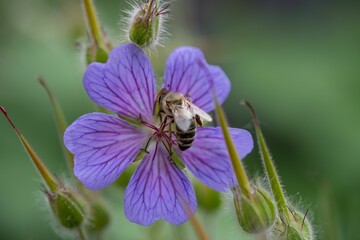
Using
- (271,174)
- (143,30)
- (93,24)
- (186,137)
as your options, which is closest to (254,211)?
(271,174)

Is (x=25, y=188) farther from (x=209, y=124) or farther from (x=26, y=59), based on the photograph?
(x=209, y=124)

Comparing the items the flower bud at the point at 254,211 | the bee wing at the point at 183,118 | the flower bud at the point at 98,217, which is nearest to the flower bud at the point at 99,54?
the bee wing at the point at 183,118

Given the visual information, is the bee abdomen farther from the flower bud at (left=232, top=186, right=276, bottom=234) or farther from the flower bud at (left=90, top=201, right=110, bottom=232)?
the flower bud at (left=90, top=201, right=110, bottom=232)

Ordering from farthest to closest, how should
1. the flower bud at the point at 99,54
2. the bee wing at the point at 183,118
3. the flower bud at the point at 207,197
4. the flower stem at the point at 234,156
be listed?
1. the flower bud at the point at 207,197
2. the flower bud at the point at 99,54
3. the bee wing at the point at 183,118
4. the flower stem at the point at 234,156

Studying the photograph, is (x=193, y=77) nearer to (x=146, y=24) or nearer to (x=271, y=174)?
(x=146, y=24)

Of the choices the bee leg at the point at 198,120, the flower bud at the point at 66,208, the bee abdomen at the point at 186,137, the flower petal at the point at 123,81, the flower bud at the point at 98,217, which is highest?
the flower petal at the point at 123,81

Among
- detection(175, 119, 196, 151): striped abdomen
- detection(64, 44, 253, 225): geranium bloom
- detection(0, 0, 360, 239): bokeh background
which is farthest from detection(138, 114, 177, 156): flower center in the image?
detection(0, 0, 360, 239): bokeh background

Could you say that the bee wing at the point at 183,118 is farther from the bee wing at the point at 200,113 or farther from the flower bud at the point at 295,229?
the flower bud at the point at 295,229
